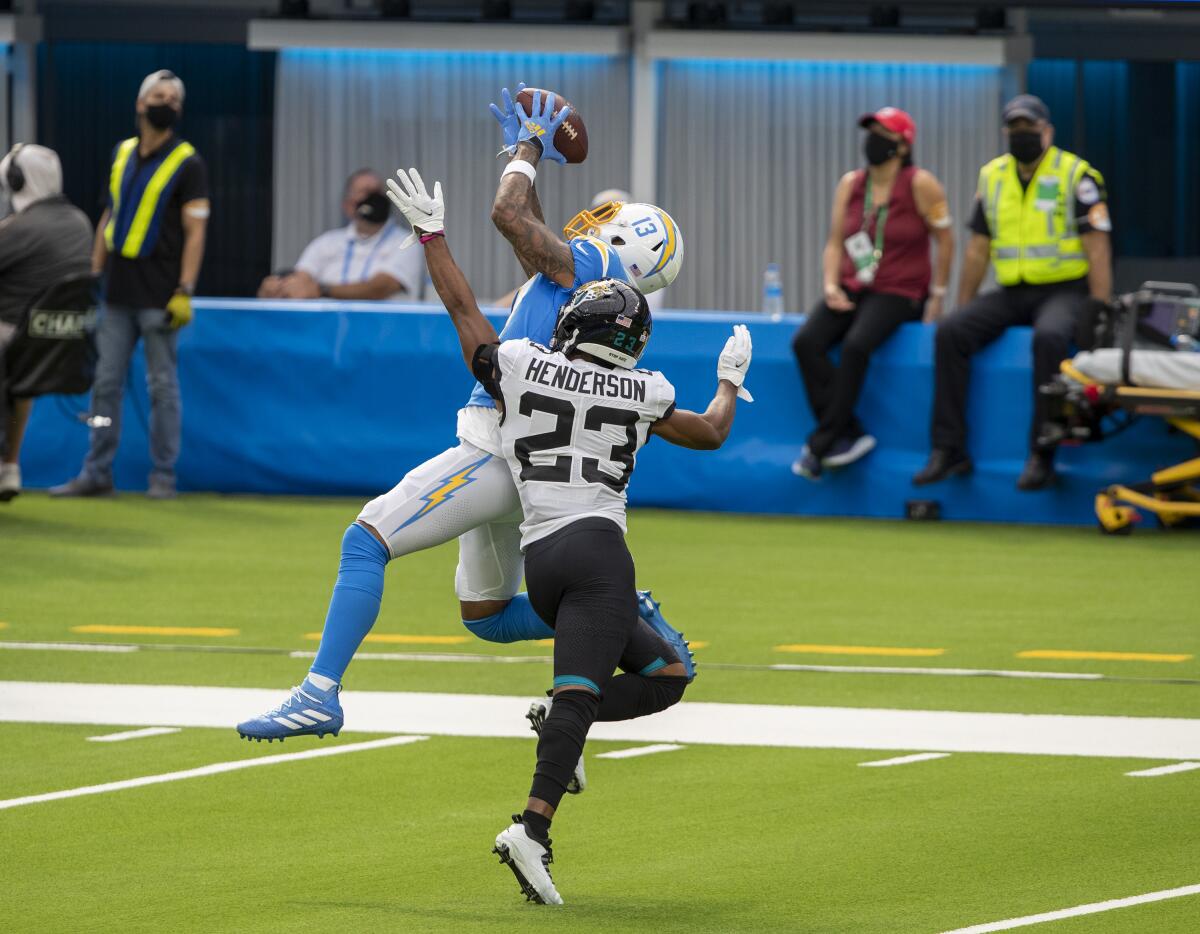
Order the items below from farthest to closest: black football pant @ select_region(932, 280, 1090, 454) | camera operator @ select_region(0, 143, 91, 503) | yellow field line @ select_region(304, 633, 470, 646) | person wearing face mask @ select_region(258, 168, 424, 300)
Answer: person wearing face mask @ select_region(258, 168, 424, 300)
black football pant @ select_region(932, 280, 1090, 454)
camera operator @ select_region(0, 143, 91, 503)
yellow field line @ select_region(304, 633, 470, 646)

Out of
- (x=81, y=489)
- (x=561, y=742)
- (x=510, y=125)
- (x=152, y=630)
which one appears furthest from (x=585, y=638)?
(x=81, y=489)

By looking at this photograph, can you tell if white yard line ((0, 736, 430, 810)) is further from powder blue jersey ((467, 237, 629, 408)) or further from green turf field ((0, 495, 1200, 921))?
powder blue jersey ((467, 237, 629, 408))

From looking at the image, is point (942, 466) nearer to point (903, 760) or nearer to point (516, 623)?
point (903, 760)

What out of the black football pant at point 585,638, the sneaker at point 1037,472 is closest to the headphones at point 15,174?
the sneaker at point 1037,472

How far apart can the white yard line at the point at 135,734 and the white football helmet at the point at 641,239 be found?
7.27 ft

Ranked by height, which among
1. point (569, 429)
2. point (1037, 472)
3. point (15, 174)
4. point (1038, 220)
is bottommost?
point (1037, 472)

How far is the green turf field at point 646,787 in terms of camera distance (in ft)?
18.6

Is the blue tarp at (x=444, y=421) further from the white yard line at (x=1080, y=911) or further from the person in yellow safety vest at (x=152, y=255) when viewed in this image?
the white yard line at (x=1080, y=911)

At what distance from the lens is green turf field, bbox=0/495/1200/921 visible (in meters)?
5.68

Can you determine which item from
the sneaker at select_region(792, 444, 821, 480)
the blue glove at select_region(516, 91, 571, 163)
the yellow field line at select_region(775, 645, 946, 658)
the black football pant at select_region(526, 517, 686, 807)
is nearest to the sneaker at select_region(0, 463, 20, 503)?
the sneaker at select_region(792, 444, 821, 480)

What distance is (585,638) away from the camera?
587 cm

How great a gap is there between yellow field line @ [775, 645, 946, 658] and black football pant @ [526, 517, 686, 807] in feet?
11.5

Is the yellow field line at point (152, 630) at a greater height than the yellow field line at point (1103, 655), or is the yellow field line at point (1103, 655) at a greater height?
the yellow field line at point (1103, 655)

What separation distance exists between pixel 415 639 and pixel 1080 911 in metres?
4.78
